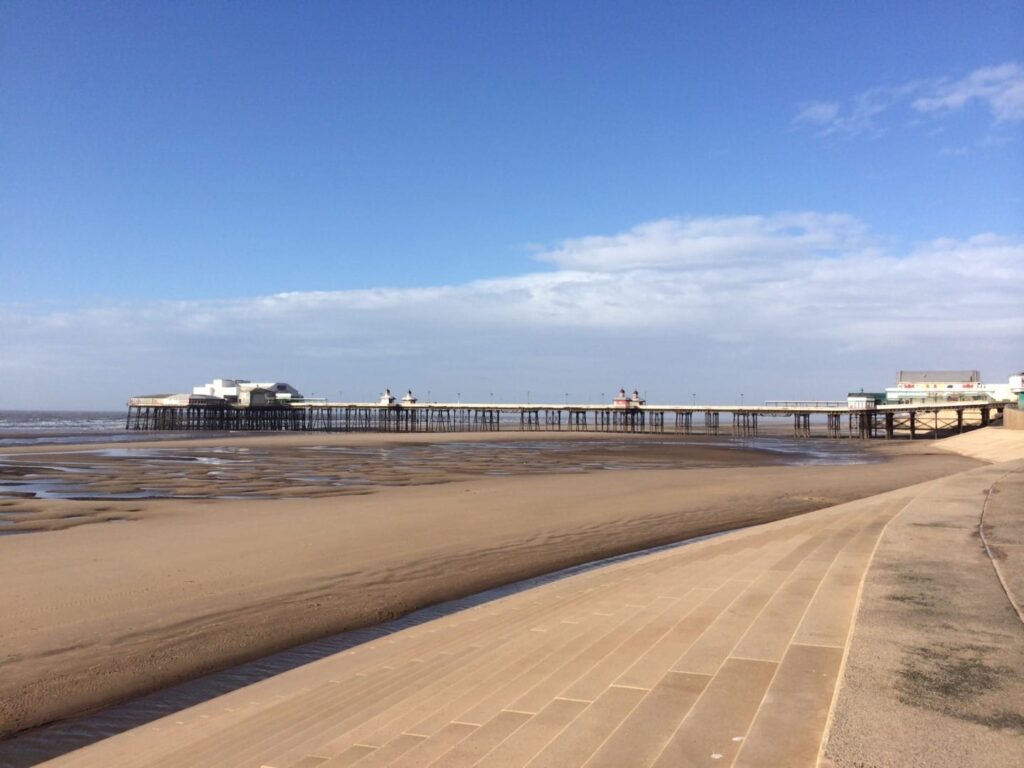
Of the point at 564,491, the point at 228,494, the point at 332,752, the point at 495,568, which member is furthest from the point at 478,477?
the point at 332,752

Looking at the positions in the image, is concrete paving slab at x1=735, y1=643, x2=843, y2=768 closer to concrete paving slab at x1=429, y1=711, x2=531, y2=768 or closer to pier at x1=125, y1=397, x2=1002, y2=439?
concrete paving slab at x1=429, y1=711, x2=531, y2=768

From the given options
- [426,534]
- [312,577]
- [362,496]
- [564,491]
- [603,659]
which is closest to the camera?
[603,659]

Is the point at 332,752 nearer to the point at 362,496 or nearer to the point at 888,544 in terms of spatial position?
the point at 888,544

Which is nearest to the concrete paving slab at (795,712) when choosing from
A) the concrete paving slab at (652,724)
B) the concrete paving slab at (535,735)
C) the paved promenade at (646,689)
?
the paved promenade at (646,689)

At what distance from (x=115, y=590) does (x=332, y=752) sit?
6099 millimetres

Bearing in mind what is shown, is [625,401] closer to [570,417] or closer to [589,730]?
[570,417]

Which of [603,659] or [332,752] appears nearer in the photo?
[332,752]

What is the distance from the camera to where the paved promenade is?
3576 mm

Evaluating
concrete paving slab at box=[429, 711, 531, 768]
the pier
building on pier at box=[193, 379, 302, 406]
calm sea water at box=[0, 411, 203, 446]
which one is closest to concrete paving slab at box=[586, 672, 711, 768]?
concrete paving slab at box=[429, 711, 531, 768]

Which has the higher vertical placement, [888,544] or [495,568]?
[888,544]

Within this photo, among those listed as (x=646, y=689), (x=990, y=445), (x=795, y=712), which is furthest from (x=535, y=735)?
(x=990, y=445)

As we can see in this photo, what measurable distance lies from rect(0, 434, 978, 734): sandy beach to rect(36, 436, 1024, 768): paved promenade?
1281mm

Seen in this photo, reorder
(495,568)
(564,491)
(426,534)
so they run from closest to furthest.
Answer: (495,568) < (426,534) < (564,491)

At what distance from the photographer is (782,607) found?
6070 millimetres
